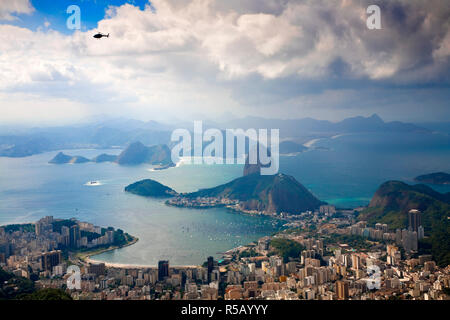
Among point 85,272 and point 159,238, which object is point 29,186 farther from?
point 85,272

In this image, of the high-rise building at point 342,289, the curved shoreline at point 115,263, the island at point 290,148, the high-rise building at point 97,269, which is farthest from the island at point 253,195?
the island at point 290,148

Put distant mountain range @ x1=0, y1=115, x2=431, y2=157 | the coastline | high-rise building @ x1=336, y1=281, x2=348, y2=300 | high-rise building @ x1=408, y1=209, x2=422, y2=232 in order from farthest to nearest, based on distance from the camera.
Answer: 1. distant mountain range @ x1=0, y1=115, x2=431, y2=157
2. high-rise building @ x1=408, y1=209, x2=422, y2=232
3. the coastline
4. high-rise building @ x1=336, y1=281, x2=348, y2=300

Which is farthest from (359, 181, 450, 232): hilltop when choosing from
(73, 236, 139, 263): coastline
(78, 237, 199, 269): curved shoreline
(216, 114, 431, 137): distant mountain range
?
(216, 114, 431, 137): distant mountain range

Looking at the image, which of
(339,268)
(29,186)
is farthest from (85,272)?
(29,186)

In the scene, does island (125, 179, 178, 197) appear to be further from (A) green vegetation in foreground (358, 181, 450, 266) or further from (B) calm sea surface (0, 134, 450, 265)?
(A) green vegetation in foreground (358, 181, 450, 266)
